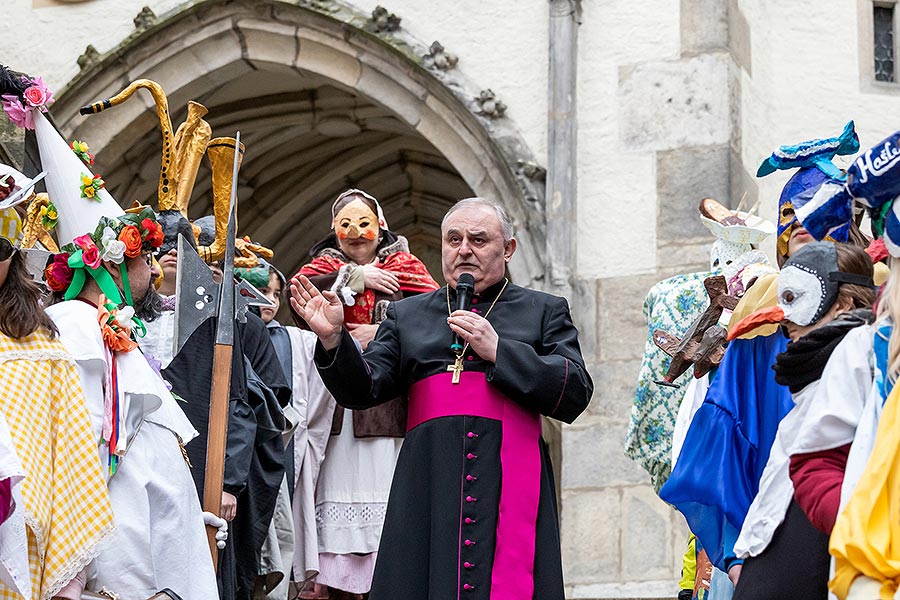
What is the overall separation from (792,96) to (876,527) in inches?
337

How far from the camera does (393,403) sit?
794 centimetres

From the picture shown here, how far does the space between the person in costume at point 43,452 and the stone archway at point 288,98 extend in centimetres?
626

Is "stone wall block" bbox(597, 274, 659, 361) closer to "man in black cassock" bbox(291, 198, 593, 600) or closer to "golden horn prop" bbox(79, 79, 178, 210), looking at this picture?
"golden horn prop" bbox(79, 79, 178, 210)

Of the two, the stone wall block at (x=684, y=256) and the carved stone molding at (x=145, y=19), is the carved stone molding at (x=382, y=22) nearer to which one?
the carved stone molding at (x=145, y=19)

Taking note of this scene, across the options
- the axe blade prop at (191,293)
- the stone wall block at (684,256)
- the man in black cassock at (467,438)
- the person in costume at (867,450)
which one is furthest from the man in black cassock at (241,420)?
the stone wall block at (684,256)

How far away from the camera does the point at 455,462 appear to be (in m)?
5.47

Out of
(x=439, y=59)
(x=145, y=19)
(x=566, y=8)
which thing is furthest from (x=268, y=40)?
(x=566, y=8)

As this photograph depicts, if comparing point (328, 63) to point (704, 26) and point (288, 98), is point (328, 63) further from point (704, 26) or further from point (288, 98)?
point (704, 26)

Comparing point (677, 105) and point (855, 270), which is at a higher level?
point (677, 105)

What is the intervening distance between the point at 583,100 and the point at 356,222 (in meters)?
3.59

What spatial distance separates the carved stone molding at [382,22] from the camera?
1189 cm

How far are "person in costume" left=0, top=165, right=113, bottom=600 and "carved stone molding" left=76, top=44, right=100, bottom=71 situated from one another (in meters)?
7.42

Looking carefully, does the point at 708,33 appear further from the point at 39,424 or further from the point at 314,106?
the point at 39,424

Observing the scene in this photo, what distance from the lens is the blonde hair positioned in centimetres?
380
